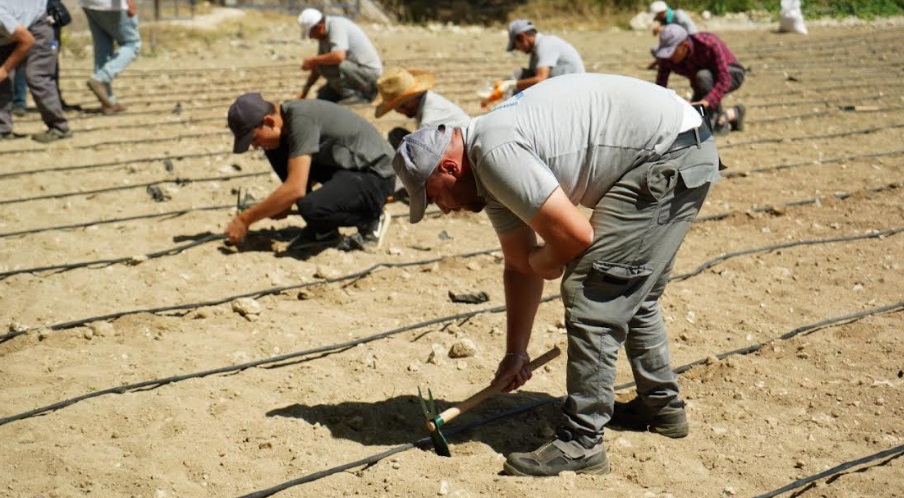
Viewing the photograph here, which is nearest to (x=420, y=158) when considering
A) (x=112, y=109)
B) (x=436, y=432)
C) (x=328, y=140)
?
(x=436, y=432)

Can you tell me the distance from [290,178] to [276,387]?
1337 mm

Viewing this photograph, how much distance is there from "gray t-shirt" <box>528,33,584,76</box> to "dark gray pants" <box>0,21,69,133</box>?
3.41 meters

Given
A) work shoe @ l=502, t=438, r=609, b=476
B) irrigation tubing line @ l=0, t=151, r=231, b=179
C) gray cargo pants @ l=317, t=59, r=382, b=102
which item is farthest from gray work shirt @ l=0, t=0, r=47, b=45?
work shoe @ l=502, t=438, r=609, b=476

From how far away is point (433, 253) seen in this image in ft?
16.1

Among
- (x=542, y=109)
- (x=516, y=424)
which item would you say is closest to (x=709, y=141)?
(x=542, y=109)

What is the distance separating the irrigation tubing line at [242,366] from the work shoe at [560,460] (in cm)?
115

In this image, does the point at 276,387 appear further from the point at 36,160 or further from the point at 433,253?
the point at 36,160

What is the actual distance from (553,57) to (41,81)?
360 cm

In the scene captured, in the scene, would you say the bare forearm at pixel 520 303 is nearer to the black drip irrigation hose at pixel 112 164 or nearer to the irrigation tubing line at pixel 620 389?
the irrigation tubing line at pixel 620 389

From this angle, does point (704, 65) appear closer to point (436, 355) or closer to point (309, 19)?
point (309, 19)

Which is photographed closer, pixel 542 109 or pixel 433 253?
pixel 542 109

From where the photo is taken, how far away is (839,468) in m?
2.78

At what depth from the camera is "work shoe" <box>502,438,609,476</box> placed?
8.95 feet

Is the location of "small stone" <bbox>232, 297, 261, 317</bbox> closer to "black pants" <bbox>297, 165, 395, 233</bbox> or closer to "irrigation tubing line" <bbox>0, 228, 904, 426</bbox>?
"irrigation tubing line" <bbox>0, 228, 904, 426</bbox>
